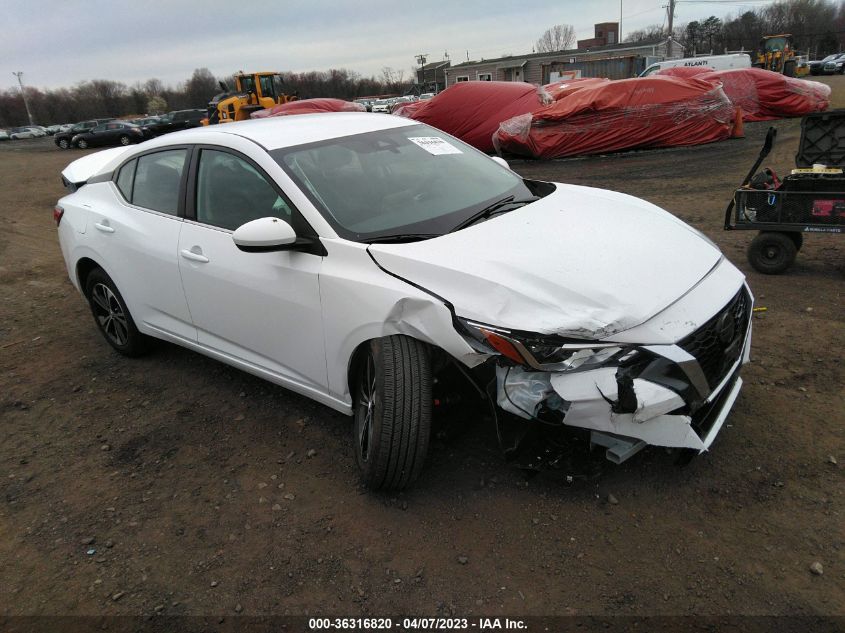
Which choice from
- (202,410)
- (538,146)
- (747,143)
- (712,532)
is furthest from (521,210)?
(747,143)

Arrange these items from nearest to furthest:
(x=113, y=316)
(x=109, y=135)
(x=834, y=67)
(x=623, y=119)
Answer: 1. (x=113, y=316)
2. (x=623, y=119)
3. (x=109, y=135)
4. (x=834, y=67)

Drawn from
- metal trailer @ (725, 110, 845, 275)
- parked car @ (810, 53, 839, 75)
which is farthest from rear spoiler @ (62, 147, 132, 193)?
parked car @ (810, 53, 839, 75)

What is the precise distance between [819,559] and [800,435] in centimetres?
86

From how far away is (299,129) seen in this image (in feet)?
11.5

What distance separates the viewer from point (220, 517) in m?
2.79

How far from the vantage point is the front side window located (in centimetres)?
314

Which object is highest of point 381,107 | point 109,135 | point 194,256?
point 194,256

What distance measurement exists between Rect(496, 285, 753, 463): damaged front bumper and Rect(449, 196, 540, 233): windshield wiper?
2.95 ft

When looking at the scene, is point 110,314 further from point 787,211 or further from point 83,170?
point 787,211

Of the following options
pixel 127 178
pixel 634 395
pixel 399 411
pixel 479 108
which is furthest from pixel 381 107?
pixel 634 395

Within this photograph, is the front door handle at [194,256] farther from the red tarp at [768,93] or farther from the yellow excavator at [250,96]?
the yellow excavator at [250,96]

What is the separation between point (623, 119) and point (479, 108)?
10.5ft

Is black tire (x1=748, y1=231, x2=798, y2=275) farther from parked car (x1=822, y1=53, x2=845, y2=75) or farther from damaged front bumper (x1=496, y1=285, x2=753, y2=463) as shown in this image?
parked car (x1=822, y1=53, x2=845, y2=75)

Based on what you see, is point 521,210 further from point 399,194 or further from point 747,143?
point 747,143
